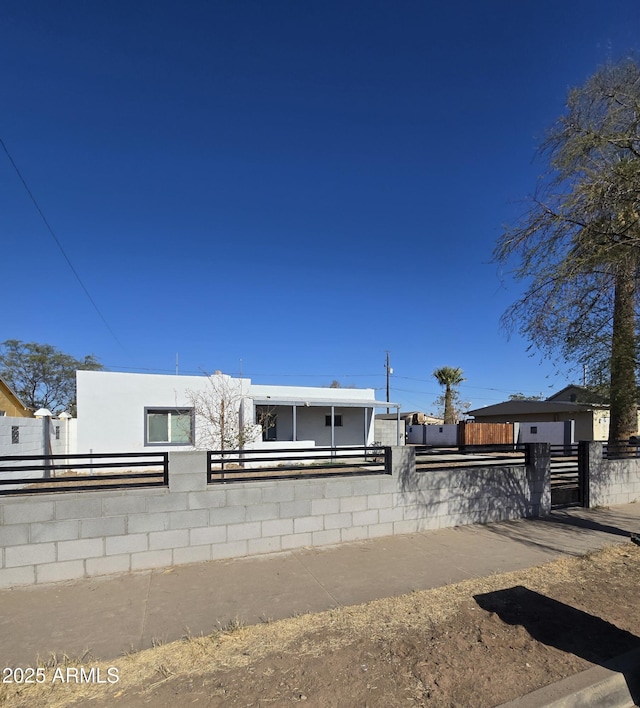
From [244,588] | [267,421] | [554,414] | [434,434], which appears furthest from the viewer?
[434,434]

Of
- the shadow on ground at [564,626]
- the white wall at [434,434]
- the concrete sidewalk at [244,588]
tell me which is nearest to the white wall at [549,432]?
the white wall at [434,434]

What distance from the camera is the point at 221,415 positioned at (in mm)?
14711

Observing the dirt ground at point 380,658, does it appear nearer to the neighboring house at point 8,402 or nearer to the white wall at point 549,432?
the neighboring house at point 8,402

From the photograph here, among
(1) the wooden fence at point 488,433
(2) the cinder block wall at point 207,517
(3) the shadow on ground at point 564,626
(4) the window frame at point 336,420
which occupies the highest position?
(2) the cinder block wall at point 207,517

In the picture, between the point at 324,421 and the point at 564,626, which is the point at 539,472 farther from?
the point at 324,421

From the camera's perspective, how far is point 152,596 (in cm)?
424

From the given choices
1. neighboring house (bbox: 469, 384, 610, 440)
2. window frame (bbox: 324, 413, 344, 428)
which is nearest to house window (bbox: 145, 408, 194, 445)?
window frame (bbox: 324, 413, 344, 428)

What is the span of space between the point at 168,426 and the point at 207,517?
10.4 metres

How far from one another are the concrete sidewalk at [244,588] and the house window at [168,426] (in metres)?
10.3

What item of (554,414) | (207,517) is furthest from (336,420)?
(554,414)

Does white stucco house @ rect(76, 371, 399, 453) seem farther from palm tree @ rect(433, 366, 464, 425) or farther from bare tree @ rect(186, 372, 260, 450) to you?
palm tree @ rect(433, 366, 464, 425)

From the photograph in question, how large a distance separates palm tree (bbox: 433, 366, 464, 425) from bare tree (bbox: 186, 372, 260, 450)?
91.2ft

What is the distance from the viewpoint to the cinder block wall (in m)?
4.58

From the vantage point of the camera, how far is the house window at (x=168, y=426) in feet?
48.2
